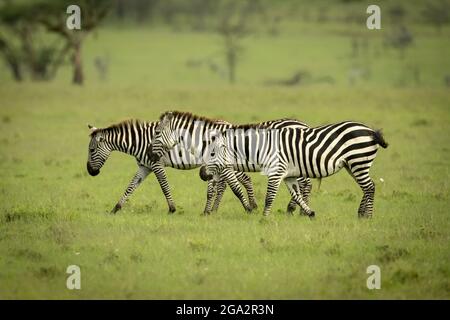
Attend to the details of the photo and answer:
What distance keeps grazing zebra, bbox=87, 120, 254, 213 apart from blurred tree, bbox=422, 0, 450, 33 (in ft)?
144

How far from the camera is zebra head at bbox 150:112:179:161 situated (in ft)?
41.0

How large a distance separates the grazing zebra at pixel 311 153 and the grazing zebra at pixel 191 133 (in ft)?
1.62

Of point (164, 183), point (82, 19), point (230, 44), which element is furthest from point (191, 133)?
point (230, 44)

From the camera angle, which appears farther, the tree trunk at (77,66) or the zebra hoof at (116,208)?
the tree trunk at (77,66)

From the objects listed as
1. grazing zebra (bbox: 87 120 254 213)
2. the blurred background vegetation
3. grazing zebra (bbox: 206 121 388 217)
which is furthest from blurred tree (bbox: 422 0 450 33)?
grazing zebra (bbox: 206 121 388 217)

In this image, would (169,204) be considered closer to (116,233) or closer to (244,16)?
(116,233)

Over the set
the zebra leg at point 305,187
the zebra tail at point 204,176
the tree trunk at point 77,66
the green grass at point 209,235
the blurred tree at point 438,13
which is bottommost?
the green grass at point 209,235

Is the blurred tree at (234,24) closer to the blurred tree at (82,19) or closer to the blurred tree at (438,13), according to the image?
the blurred tree at (82,19)

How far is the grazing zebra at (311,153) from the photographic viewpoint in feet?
38.3

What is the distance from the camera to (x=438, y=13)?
5528 centimetres

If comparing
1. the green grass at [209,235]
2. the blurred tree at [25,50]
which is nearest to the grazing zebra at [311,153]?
the green grass at [209,235]

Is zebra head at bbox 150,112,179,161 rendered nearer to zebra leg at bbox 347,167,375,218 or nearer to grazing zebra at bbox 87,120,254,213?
grazing zebra at bbox 87,120,254,213

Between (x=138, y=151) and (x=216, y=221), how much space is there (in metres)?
1.85
